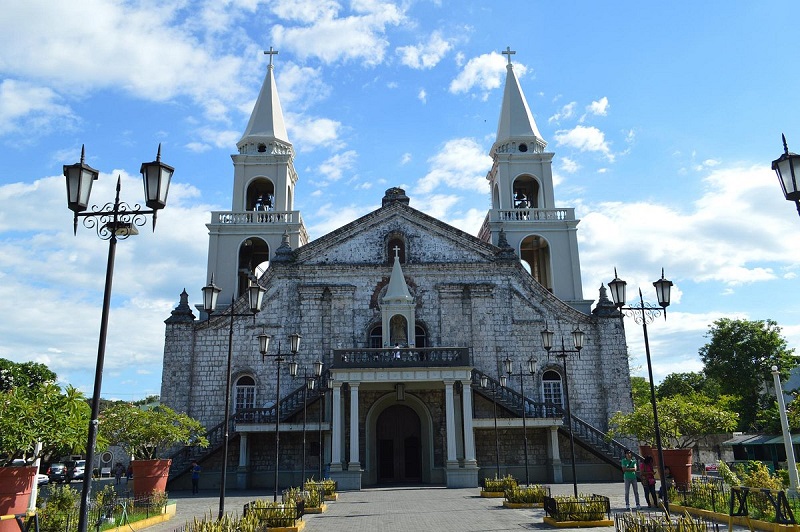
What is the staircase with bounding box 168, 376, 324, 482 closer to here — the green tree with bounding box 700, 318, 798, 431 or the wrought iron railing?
the wrought iron railing

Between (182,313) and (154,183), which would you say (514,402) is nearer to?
(182,313)

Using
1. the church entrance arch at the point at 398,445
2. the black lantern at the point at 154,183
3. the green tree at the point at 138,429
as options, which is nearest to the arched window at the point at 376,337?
the church entrance arch at the point at 398,445

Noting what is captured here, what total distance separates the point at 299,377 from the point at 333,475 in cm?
674

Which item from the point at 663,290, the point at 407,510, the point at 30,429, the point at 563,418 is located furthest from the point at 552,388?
the point at 30,429

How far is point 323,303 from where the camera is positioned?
3231cm

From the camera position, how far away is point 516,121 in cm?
3922

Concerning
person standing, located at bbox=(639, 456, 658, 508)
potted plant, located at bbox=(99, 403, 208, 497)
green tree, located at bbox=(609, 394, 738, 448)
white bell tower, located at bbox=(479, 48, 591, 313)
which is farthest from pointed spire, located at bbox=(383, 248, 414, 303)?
person standing, located at bbox=(639, 456, 658, 508)

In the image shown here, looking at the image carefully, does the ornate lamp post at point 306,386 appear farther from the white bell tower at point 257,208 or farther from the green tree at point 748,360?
the green tree at point 748,360

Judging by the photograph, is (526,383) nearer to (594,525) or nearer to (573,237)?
(573,237)

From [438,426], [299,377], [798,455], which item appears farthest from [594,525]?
[798,455]

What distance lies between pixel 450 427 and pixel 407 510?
833cm

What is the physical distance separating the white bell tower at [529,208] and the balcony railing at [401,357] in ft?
33.1

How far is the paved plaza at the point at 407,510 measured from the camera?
1504cm

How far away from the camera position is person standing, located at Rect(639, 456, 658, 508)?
1825 cm
